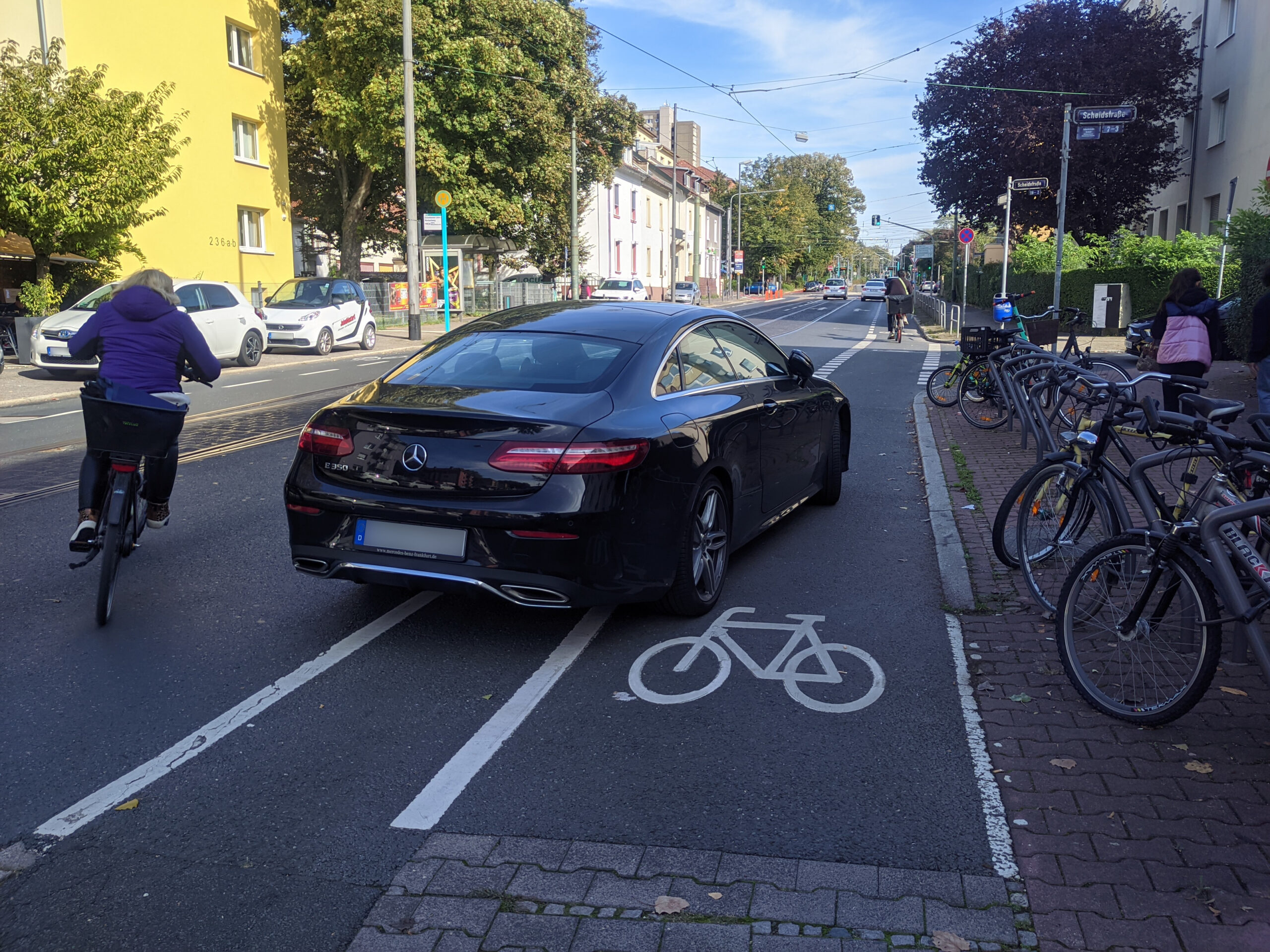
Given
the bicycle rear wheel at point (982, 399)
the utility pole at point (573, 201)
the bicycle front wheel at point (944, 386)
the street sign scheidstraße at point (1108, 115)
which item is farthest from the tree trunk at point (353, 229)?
the bicycle rear wheel at point (982, 399)

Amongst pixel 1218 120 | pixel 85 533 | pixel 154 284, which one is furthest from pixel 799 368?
pixel 1218 120

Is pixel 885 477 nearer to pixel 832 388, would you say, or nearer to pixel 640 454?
pixel 832 388

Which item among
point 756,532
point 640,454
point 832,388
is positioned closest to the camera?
point 640,454

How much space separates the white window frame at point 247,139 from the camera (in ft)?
100

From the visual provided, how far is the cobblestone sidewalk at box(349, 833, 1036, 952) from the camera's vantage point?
2781mm

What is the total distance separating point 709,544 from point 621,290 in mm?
42452

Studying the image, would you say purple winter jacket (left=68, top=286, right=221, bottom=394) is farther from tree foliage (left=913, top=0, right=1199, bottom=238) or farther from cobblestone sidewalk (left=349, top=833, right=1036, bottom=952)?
tree foliage (left=913, top=0, right=1199, bottom=238)

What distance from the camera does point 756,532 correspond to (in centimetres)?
633

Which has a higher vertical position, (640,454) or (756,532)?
(640,454)

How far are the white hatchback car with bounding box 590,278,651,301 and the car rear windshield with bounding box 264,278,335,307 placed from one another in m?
19.4

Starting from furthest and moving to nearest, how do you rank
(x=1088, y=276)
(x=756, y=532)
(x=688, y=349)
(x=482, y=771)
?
1. (x=1088, y=276)
2. (x=756, y=532)
3. (x=688, y=349)
4. (x=482, y=771)

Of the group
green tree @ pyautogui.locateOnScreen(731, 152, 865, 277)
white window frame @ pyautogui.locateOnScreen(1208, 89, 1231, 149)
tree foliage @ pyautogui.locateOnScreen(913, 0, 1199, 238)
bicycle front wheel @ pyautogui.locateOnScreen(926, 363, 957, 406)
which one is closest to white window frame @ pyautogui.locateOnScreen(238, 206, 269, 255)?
tree foliage @ pyautogui.locateOnScreen(913, 0, 1199, 238)

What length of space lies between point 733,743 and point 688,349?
8.32ft

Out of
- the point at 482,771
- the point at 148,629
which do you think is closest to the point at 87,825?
the point at 482,771
